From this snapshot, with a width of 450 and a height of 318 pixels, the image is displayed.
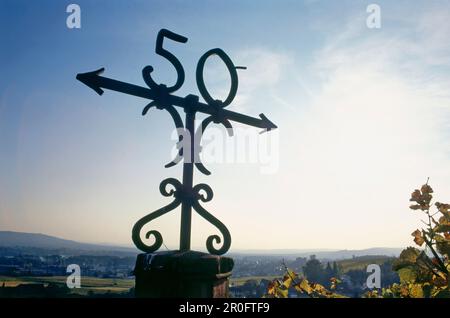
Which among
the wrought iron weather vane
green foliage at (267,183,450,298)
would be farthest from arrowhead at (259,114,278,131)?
green foliage at (267,183,450,298)

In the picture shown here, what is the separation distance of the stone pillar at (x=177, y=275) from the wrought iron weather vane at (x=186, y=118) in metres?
0.17

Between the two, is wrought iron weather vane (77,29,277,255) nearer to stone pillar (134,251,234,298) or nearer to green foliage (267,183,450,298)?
stone pillar (134,251,234,298)

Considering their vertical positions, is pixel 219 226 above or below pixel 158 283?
above

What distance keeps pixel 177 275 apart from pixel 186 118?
1.00m

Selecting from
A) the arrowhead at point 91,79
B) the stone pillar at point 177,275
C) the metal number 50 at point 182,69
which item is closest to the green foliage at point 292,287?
the stone pillar at point 177,275

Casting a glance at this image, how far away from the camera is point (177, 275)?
164cm

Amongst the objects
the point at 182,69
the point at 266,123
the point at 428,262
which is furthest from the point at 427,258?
the point at 182,69

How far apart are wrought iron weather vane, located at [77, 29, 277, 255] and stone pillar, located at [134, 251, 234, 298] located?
0.17 meters

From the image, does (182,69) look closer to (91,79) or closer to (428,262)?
(91,79)

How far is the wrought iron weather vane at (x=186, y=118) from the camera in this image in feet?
6.33
